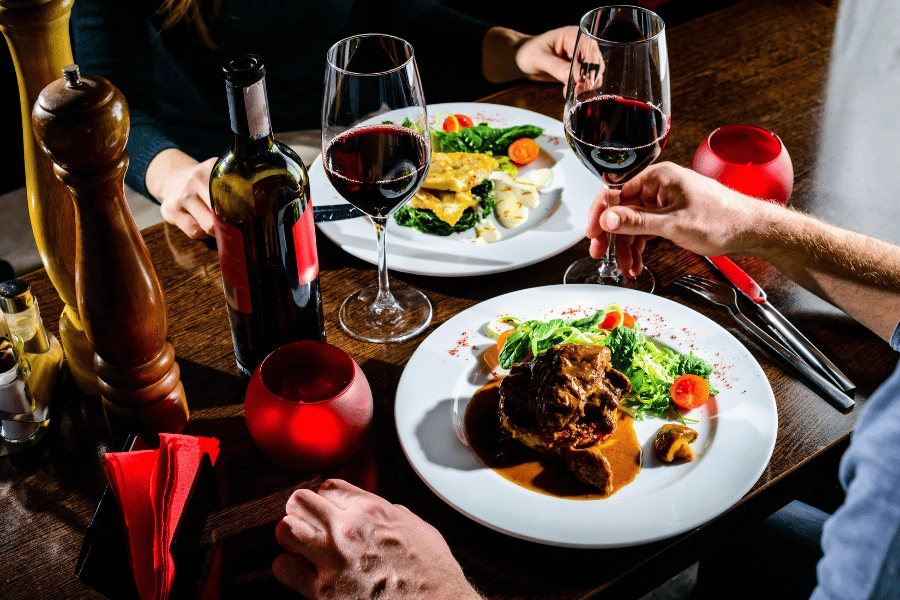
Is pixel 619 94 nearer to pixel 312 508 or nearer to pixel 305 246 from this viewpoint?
pixel 305 246

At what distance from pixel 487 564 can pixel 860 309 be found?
0.71 m

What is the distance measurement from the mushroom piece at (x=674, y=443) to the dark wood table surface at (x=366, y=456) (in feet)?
0.29

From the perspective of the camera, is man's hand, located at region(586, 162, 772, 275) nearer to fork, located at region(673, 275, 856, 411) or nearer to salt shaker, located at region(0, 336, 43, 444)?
fork, located at region(673, 275, 856, 411)

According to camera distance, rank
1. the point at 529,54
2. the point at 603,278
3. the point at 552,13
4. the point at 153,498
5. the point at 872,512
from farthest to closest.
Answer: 1. the point at 552,13
2. the point at 529,54
3. the point at 603,278
4. the point at 153,498
5. the point at 872,512

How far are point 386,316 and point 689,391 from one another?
468 millimetres

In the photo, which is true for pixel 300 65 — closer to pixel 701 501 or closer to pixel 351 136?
pixel 351 136

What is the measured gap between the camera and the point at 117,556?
891 millimetres

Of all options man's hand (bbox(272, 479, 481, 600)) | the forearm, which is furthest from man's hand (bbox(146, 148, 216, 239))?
the forearm

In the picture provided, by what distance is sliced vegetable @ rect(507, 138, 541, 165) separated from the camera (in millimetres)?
1608

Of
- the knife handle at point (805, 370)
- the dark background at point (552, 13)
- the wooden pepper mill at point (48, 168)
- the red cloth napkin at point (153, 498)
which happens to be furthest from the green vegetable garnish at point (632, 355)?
the dark background at point (552, 13)

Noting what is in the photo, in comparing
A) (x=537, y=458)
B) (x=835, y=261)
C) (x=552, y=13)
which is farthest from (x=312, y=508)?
(x=552, y=13)

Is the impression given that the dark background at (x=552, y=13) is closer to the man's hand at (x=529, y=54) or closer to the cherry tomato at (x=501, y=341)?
the man's hand at (x=529, y=54)

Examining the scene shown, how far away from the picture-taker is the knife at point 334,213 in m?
1.42

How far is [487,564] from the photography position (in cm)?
94
